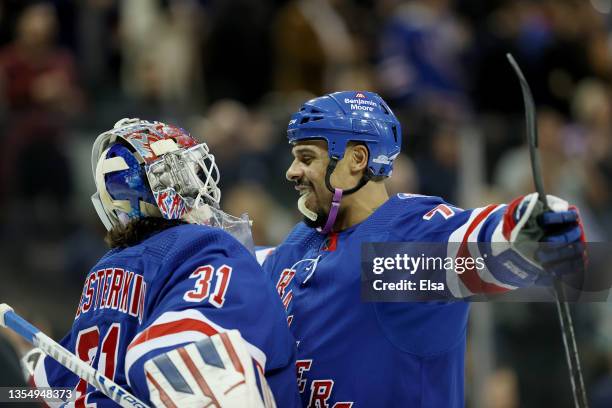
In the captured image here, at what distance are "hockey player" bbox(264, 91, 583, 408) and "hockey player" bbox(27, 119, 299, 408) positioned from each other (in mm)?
281

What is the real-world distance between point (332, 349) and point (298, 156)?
0.67 meters

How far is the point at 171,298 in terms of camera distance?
10.7ft

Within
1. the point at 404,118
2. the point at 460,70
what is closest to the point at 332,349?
the point at 404,118

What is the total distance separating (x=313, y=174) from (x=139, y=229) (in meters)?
0.67

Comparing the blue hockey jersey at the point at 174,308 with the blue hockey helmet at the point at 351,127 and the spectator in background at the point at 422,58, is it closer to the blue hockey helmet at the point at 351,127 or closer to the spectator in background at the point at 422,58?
the blue hockey helmet at the point at 351,127

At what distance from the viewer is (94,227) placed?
6.86 metres

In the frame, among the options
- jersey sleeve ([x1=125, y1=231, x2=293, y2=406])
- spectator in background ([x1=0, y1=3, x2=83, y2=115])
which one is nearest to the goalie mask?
jersey sleeve ([x1=125, y1=231, x2=293, y2=406])

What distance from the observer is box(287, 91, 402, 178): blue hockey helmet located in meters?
3.90

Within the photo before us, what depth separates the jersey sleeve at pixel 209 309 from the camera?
3188 mm

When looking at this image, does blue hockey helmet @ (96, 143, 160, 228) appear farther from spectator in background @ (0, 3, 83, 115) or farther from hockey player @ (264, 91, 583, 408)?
spectator in background @ (0, 3, 83, 115)

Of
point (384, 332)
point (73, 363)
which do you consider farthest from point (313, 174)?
point (73, 363)

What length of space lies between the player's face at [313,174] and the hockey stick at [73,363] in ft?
3.25

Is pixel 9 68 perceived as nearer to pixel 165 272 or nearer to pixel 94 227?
pixel 94 227

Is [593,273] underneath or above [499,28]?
underneath
